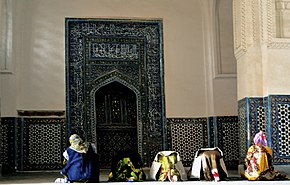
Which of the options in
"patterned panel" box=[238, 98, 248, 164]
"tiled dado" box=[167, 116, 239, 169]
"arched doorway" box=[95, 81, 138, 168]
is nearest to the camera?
"patterned panel" box=[238, 98, 248, 164]

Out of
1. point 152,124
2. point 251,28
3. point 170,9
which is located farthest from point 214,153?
point 170,9

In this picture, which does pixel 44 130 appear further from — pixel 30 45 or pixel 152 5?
pixel 152 5

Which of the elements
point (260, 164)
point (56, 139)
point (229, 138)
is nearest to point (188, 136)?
point (229, 138)

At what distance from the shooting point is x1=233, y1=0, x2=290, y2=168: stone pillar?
6.06 meters

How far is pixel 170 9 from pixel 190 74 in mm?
1040

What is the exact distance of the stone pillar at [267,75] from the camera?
6.06 meters

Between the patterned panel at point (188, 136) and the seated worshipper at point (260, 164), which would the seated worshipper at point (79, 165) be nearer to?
the seated worshipper at point (260, 164)

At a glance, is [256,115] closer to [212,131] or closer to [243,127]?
[243,127]

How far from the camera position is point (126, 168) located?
5.33 m

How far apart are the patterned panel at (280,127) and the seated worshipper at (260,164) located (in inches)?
28.0

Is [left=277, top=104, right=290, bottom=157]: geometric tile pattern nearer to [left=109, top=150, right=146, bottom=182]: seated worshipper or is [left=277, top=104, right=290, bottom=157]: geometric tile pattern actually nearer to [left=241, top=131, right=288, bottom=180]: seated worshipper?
[left=241, top=131, right=288, bottom=180]: seated worshipper

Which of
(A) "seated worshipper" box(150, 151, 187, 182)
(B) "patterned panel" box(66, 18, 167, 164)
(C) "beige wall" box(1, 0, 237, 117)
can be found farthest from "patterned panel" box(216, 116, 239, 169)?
(A) "seated worshipper" box(150, 151, 187, 182)

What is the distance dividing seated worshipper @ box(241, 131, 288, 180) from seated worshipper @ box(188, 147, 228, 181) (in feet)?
0.84

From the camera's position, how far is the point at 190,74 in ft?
27.9
